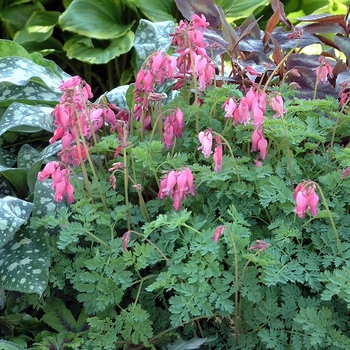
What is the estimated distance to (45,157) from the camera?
138 cm

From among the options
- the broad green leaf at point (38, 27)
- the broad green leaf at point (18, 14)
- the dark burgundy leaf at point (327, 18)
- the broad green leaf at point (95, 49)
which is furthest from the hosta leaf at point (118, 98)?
the broad green leaf at point (18, 14)

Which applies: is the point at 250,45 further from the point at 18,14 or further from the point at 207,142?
the point at 18,14

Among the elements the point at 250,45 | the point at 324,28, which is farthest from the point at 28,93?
the point at 324,28

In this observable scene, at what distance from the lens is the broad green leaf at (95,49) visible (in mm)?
2922

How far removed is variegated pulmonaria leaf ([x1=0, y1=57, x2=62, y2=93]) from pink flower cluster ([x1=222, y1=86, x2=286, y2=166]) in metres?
0.64

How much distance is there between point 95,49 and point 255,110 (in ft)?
7.02

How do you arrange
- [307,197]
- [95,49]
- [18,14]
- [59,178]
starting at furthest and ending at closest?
1. [18,14]
2. [95,49]
3. [59,178]
4. [307,197]

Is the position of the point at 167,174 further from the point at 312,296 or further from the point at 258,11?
the point at 258,11

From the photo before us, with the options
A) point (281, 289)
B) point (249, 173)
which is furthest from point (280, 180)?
point (281, 289)

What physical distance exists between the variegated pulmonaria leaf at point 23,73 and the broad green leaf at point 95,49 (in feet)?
4.18

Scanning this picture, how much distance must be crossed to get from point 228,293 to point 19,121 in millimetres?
744

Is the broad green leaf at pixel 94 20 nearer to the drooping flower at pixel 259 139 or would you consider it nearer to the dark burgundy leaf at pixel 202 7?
the dark burgundy leaf at pixel 202 7

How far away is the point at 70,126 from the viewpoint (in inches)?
42.4

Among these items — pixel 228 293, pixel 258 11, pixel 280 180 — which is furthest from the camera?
pixel 258 11
